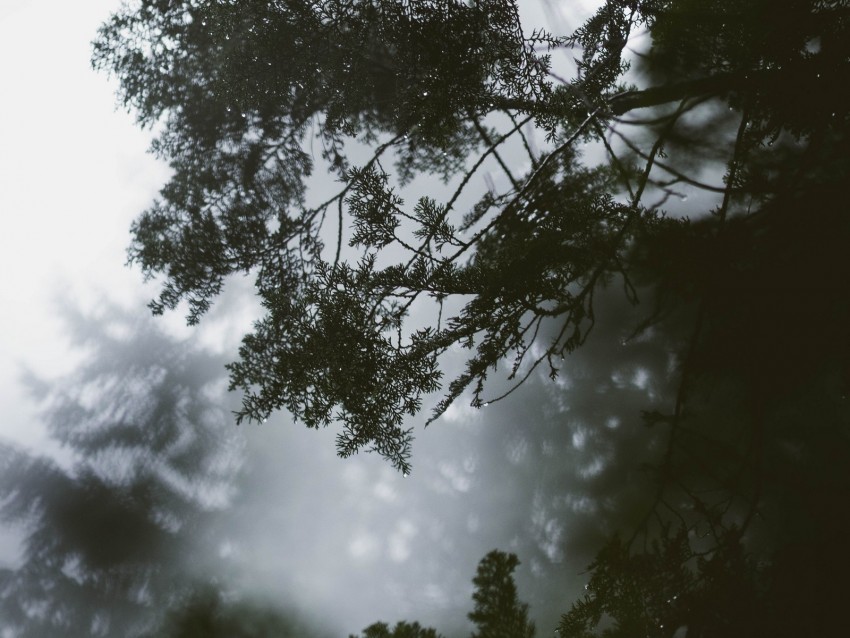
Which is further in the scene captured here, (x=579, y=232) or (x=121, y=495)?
(x=121, y=495)

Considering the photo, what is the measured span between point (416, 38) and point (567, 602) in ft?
8.40

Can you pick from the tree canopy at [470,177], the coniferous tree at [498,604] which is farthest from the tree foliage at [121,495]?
the coniferous tree at [498,604]

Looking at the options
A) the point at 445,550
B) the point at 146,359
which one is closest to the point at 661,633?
the point at 445,550

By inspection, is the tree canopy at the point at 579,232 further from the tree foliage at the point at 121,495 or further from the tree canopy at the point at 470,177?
the tree foliage at the point at 121,495

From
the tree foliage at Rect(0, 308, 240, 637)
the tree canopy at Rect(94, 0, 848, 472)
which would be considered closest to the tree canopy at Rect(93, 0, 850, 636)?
the tree canopy at Rect(94, 0, 848, 472)

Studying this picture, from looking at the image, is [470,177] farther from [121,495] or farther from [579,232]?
[121,495]

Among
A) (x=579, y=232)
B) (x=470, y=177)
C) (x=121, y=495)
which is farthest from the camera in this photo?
(x=121, y=495)

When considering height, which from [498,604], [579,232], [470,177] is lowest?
[498,604]

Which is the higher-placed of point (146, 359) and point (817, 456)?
point (146, 359)

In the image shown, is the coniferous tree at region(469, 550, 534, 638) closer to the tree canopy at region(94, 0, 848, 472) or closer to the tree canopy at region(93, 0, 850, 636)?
the tree canopy at region(93, 0, 850, 636)

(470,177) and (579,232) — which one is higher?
(470,177)

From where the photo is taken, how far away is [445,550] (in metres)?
2.49

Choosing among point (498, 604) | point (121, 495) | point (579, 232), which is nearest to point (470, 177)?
point (579, 232)

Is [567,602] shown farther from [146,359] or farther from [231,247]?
[146,359]
